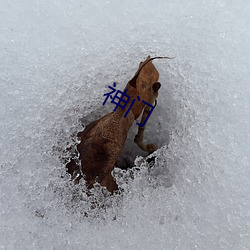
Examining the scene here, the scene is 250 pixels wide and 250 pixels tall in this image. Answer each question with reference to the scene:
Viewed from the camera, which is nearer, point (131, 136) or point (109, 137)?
point (109, 137)

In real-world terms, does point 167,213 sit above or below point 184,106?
below

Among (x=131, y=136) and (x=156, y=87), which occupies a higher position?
(x=156, y=87)

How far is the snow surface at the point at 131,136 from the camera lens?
78cm

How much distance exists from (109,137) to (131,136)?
14 cm

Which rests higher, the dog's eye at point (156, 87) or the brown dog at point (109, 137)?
the dog's eye at point (156, 87)

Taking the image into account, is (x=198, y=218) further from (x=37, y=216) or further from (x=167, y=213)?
(x=37, y=216)

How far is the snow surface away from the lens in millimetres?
785

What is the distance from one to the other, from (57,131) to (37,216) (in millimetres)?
181

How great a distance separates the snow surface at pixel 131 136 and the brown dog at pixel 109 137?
0.03 m

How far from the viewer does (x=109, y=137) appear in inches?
29.8

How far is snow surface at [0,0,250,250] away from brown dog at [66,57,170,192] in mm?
30

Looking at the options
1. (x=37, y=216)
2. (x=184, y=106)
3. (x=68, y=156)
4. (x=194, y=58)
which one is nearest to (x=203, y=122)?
(x=184, y=106)

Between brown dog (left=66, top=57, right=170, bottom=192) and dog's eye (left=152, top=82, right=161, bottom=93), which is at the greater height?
dog's eye (left=152, top=82, right=161, bottom=93)

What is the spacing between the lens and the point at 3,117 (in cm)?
85
